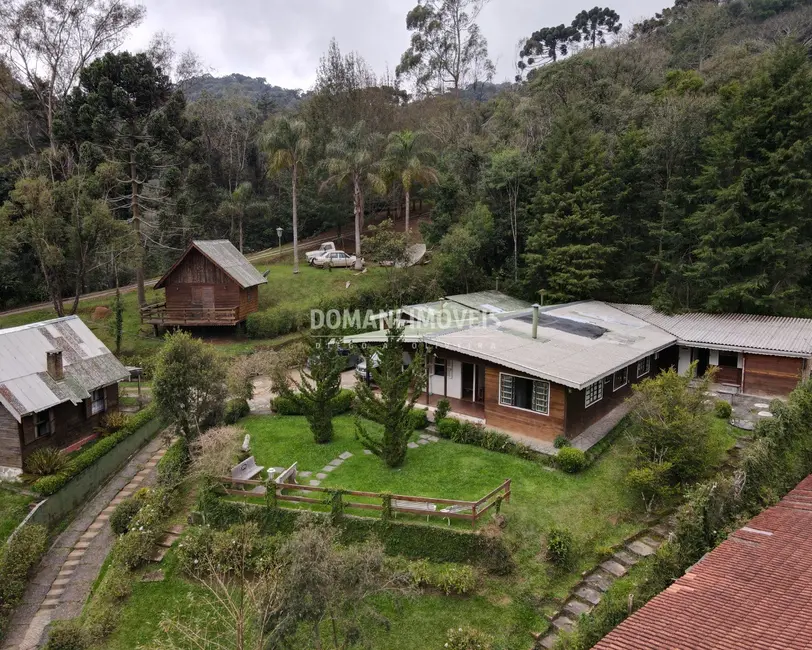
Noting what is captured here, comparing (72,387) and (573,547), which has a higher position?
(72,387)

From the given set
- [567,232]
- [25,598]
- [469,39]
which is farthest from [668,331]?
[469,39]

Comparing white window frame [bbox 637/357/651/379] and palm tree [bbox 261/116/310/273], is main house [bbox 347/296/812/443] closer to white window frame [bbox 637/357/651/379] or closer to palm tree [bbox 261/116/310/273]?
white window frame [bbox 637/357/651/379]

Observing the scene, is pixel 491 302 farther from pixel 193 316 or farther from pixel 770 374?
pixel 193 316

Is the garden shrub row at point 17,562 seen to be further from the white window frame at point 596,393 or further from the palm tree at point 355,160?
the palm tree at point 355,160

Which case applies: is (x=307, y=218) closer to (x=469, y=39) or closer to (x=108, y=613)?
(x=469, y=39)

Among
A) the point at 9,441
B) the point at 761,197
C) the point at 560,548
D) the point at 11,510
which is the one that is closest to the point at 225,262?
the point at 9,441

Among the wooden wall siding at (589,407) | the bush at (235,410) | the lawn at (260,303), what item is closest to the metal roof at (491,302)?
the lawn at (260,303)

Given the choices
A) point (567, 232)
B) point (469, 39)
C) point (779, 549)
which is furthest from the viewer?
point (469, 39)
